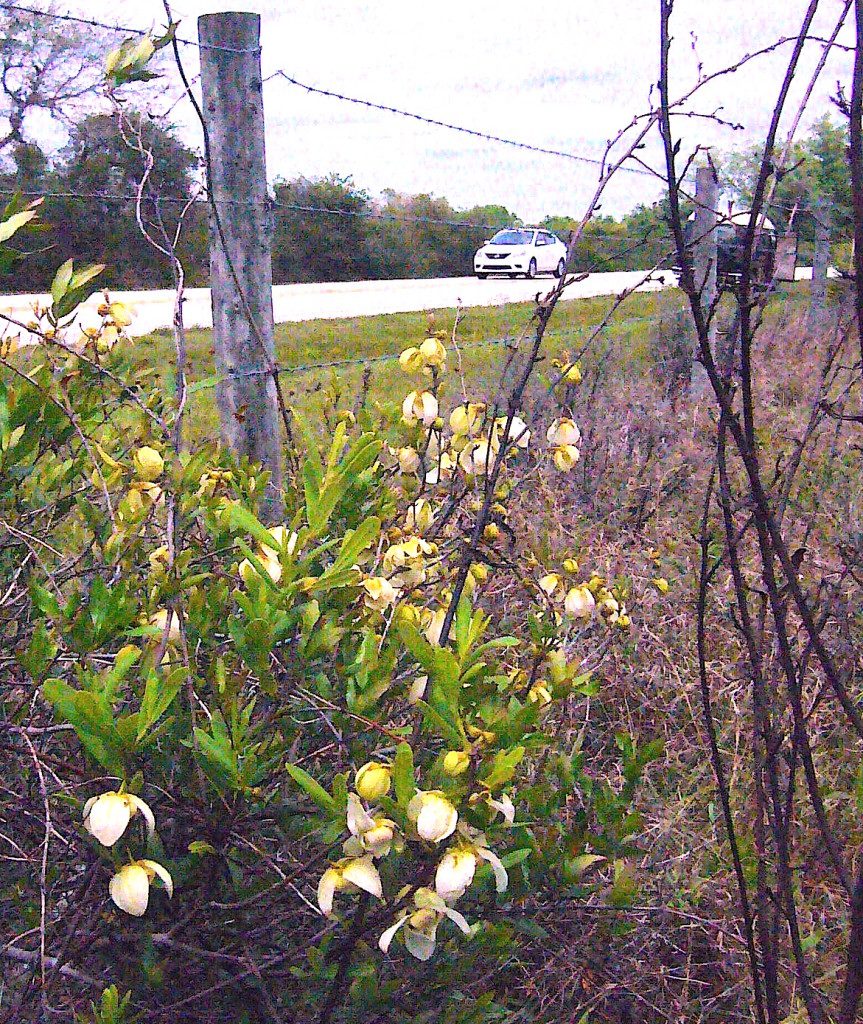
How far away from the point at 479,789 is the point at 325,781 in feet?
2.06

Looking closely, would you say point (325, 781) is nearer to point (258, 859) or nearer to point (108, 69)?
point (258, 859)

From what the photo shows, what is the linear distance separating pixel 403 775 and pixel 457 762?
2.2 inches

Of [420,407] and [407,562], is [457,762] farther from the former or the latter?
[420,407]

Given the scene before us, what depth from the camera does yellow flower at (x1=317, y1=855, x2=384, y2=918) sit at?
103 cm

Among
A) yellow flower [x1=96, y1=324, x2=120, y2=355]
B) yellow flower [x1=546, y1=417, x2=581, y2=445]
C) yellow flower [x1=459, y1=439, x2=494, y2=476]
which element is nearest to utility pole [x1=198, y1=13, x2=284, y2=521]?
yellow flower [x1=96, y1=324, x2=120, y2=355]

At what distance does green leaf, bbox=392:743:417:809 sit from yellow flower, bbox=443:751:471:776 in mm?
37

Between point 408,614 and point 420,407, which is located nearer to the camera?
point 408,614

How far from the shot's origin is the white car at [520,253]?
1215 cm

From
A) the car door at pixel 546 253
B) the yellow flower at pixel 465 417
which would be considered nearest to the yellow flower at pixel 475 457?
the yellow flower at pixel 465 417

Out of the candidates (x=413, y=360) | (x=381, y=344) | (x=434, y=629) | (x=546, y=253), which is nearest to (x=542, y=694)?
(x=434, y=629)

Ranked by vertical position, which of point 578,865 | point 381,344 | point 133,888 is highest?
point 381,344

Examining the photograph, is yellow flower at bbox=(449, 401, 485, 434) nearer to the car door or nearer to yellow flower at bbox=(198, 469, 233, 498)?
yellow flower at bbox=(198, 469, 233, 498)

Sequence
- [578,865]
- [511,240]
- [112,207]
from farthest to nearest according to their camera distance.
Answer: [511,240]
[112,207]
[578,865]

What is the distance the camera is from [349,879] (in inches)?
40.9
